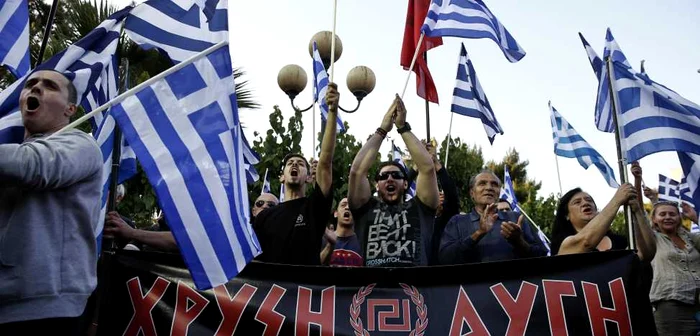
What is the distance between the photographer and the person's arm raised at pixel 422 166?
5.26 metres

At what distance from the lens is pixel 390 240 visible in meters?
5.05

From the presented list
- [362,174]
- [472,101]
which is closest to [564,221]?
[362,174]

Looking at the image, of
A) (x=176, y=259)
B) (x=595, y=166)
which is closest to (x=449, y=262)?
(x=176, y=259)

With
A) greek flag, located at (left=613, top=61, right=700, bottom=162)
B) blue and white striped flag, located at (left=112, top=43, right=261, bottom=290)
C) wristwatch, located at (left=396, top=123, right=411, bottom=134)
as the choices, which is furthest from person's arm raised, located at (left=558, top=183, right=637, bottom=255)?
blue and white striped flag, located at (left=112, top=43, right=261, bottom=290)

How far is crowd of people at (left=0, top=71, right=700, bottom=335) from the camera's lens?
8.42ft

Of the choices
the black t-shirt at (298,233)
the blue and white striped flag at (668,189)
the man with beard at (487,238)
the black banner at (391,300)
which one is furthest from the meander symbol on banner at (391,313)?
the blue and white striped flag at (668,189)

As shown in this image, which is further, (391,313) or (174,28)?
(174,28)

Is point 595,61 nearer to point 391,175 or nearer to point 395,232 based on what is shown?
point 391,175

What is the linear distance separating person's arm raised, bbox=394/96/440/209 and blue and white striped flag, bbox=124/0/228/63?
1836 millimetres

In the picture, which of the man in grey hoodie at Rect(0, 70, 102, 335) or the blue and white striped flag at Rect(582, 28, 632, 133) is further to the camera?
the blue and white striped flag at Rect(582, 28, 632, 133)

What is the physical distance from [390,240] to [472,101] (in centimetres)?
423

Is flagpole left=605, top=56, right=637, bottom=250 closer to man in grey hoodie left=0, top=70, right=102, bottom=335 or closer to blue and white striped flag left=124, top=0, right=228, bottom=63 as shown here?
blue and white striped flag left=124, top=0, right=228, bottom=63

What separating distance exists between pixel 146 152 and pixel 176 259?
1.26 meters

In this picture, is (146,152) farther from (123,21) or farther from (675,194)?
(675,194)
